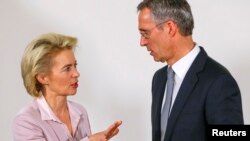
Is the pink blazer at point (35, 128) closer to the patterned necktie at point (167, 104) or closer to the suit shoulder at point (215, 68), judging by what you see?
the patterned necktie at point (167, 104)

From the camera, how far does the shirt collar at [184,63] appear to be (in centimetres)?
155

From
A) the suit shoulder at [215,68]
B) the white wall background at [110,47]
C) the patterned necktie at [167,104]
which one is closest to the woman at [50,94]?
the patterned necktie at [167,104]

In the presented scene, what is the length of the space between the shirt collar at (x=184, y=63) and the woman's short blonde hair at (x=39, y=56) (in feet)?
1.48

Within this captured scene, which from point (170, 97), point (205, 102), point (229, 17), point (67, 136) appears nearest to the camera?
point (205, 102)

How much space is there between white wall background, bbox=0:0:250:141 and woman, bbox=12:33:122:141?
2.44 ft

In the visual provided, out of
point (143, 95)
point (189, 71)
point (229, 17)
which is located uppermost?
point (229, 17)

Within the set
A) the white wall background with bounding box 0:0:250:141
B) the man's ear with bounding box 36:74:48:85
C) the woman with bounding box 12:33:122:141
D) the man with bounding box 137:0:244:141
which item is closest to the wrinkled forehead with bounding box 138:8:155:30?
the man with bounding box 137:0:244:141

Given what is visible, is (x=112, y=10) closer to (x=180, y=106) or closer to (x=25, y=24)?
(x=25, y=24)

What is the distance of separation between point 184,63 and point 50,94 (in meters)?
0.55

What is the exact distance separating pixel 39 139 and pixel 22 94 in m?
1.01

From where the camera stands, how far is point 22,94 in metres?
2.60

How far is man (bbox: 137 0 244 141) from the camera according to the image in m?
1.43

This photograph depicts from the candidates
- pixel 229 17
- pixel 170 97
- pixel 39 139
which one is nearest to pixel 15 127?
pixel 39 139

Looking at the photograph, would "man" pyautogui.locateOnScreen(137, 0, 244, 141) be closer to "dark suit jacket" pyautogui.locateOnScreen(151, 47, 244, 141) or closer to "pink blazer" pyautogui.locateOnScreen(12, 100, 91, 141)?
"dark suit jacket" pyautogui.locateOnScreen(151, 47, 244, 141)
